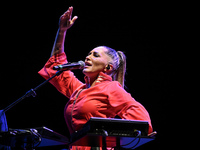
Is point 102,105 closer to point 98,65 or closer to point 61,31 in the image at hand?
point 98,65

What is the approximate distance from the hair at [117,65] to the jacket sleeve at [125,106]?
35 cm

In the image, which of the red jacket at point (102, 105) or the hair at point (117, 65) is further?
the hair at point (117, 65)

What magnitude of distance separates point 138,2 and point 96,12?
57 cm

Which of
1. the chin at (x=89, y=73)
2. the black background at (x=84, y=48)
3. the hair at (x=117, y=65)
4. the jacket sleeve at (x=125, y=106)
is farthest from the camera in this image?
the black background at (x=84, y=48)

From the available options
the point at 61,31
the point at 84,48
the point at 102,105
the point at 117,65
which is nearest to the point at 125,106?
the point at 102,105

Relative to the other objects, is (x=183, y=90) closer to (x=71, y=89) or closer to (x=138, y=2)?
(x=138, y=2)

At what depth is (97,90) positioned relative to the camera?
7.59 ft

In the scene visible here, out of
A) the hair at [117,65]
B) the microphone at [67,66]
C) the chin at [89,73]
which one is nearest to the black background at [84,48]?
the hair at [117,65]

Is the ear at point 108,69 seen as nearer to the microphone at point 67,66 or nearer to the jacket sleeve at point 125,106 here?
the jacket sleeve at point 125,106

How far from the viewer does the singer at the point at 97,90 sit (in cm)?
216

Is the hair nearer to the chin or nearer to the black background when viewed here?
the chin

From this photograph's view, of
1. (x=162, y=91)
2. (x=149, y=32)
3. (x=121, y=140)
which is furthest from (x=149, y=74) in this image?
(x=121, y=140)

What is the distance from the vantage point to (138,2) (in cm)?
368

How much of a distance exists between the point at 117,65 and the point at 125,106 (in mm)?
622
